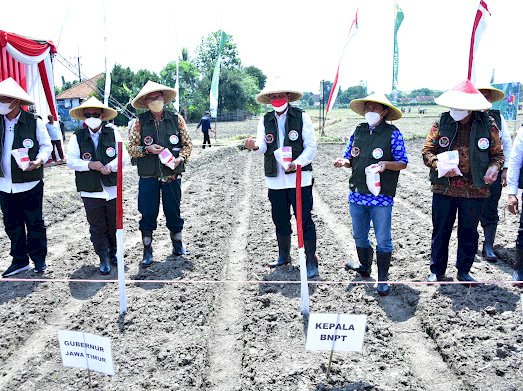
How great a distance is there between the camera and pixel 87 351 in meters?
2.89

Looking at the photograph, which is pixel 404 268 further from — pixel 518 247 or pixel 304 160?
pixel 304 160

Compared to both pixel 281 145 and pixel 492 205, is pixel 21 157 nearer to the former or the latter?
pixel 281 145

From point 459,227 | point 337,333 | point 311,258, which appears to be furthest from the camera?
point 311,258

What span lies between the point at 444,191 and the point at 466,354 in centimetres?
156

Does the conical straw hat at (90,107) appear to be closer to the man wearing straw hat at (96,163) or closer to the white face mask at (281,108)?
the man wearing straw hat at (96,163)

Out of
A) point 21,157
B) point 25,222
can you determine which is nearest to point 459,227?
point 21,157

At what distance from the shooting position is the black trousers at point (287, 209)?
4.86 metres

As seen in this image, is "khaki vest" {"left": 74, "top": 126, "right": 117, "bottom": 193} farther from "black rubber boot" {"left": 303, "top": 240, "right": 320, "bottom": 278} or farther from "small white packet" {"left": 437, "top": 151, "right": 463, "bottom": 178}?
"small white packet" {"left": 437, "top": 151, "right": 463, "bottom": 178}

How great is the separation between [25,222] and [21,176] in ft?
2.03

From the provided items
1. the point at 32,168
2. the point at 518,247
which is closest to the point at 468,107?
the point at 518,247

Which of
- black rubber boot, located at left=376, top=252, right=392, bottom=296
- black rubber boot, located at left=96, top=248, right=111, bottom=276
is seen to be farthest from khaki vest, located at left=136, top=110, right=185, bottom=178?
black rubber boot, located at left=376, top=252, right=392, bottom=296

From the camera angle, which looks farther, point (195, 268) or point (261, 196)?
point (261, 196)

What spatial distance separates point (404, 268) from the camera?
5.34m

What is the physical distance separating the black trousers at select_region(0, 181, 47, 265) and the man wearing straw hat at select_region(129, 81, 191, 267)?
110cm
